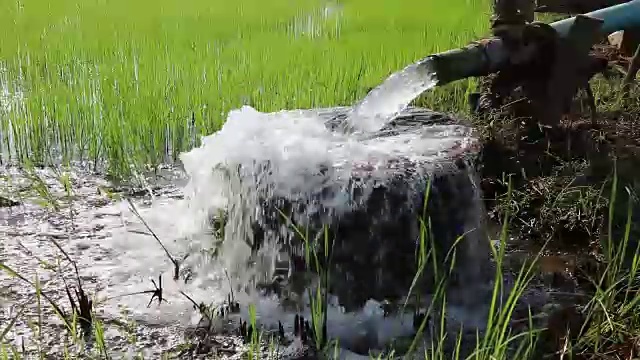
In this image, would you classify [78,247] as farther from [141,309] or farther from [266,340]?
[266,340]

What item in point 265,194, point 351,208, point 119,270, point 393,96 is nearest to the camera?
point 351,208

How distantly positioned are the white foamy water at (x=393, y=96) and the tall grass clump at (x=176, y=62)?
3.25 feet

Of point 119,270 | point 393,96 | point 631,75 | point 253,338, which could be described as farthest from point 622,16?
point 119,270

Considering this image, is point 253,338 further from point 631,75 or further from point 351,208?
point 631,75

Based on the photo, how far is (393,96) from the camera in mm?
3012

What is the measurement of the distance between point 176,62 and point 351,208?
2645 mm

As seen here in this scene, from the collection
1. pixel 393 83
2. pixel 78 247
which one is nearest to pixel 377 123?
pixel 393 83

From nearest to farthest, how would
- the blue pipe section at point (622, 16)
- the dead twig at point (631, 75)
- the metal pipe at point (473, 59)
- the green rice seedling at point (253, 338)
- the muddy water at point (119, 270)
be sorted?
1. the green rice seedling at point (253, 338)
2. the muddy water at point (119, 270)
3. the metal pipe at point (473, 59)
4. the blue pipe section at point (622, 16)
5. the dead twig at point (631, 75)

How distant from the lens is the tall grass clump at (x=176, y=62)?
379 cm

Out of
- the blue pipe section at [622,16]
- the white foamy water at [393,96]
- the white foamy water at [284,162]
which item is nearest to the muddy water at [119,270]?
the white foamy water at [284,162]

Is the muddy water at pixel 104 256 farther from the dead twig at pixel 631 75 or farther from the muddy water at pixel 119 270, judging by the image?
the dead twig at pixel 631 75

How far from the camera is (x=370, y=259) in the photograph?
2.38 meters

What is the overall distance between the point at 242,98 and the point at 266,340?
7.40 feet

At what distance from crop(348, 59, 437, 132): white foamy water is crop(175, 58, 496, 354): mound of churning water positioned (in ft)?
0.56
